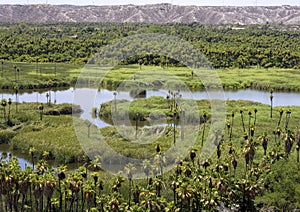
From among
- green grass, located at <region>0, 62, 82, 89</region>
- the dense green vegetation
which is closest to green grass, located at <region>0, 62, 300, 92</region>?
green grass, located at <region>0, 62, 82, 89</region>

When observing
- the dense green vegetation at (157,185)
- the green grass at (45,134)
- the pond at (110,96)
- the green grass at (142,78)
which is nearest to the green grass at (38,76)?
the green grass at (142,78)

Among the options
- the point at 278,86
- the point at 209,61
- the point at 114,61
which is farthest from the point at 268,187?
the point at 209,61

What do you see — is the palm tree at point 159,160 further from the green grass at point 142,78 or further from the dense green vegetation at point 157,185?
the green grass at point 142,78

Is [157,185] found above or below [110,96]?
below

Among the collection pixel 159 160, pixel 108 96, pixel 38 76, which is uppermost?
pixel 38 76

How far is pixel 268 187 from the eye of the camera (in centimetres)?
4384

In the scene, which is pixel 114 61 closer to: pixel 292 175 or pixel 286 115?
pixel 286 115

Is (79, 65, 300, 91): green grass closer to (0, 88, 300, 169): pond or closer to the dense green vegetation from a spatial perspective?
(0, 88, 300, 169): pond

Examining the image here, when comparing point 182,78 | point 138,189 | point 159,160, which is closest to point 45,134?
point 159,160

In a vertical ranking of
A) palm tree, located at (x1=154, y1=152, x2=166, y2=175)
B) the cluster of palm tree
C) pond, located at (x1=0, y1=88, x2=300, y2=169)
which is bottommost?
the cluster of palm tree

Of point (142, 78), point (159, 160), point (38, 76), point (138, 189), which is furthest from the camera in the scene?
point (38, 76)

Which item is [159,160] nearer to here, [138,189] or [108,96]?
[138,189]

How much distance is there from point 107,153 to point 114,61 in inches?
3077

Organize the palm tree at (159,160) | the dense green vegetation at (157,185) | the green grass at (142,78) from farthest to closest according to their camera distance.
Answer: the green grass at (142,78) → the palm tree at (159,160) → the dense green vegetation at (157,185)
